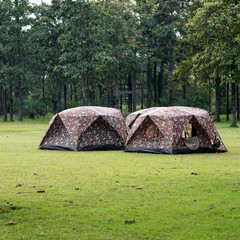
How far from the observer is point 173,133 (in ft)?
56.8

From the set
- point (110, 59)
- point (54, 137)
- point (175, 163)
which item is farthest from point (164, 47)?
point (175, 163)

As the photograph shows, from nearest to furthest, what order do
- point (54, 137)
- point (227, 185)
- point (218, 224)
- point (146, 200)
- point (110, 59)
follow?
point (218, 224)
point (146, 200)
point (227, 185)
point (54, 137)
point (110, 59)

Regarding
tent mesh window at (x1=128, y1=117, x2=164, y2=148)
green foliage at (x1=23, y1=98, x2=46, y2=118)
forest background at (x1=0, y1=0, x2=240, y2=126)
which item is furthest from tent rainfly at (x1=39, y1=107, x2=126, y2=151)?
green foliage at (x1=23, y1=98, x2=46, y2=118)

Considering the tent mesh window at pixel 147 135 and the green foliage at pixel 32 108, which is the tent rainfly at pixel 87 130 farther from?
the green foliage at pixel 32 108

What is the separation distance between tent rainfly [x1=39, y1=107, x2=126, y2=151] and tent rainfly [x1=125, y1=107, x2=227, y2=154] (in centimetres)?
130

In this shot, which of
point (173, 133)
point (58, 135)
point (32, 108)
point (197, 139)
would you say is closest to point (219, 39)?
point (197, 139)

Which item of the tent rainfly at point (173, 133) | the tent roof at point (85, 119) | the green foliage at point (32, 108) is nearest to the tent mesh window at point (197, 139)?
the tent rainfly at point (173, 133)

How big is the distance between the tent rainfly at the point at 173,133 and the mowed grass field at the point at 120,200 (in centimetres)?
317

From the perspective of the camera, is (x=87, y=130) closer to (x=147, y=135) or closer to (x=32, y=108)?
(x=147, y=135)

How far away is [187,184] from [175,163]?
4.23 meters

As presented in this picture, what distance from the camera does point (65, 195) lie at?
348 inches

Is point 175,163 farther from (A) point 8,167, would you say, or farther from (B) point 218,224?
(B) point 218,224

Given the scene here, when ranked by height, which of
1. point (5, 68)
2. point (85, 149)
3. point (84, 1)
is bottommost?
point (85, 149)

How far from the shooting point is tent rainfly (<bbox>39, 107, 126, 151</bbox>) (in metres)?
19.2
